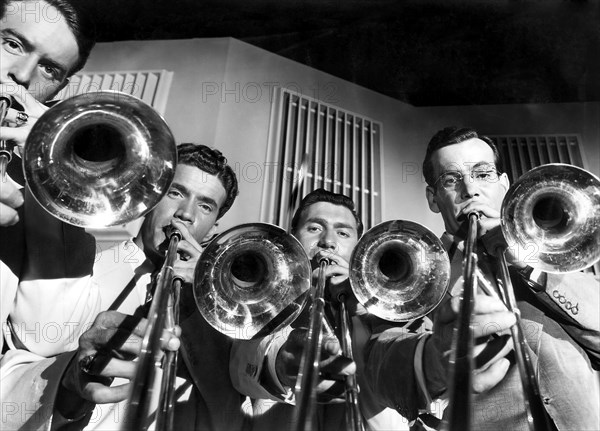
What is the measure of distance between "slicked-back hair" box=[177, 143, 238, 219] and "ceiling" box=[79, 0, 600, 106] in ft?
3.00

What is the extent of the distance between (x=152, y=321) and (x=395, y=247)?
1.13 metres

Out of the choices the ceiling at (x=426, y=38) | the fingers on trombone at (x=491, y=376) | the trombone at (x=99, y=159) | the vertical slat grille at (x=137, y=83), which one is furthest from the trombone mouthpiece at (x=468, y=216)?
the vertical slat grille at (x=137, y=83)

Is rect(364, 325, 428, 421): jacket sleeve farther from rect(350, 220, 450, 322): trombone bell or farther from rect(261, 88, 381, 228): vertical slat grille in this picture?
rect(261, 88, 381, 228): vertical slat grille

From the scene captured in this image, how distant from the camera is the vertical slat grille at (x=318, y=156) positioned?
337 centimetres

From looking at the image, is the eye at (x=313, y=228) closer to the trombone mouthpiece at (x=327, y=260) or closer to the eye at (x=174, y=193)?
the trombone mouthpiece at (x=327, y=260)

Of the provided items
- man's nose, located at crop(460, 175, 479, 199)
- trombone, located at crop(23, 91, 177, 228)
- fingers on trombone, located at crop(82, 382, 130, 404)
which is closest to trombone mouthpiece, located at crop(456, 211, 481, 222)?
man's nose, located at crop(460, 175, 479, 199)

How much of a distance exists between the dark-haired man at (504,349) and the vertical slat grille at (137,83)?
152 cm

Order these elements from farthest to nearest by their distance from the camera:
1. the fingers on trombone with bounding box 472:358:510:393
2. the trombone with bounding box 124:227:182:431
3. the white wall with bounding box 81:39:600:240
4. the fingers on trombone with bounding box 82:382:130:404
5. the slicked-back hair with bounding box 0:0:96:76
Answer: the white wall with bounding box 81:39:600:240
the slicked-back hair with bounding box 0:0:96:76
the fingers on trombone with bounding box 472:358:510:393
the fingers on trombone with bounding box 82:382:130:404
the trombone with bounding box 124:227:182:431

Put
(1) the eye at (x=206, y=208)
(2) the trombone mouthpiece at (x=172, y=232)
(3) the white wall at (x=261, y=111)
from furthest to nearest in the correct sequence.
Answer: (3) the white wall at (x=261, y=111) → (1) the eye at (x=206, y=208) → (2) the trombone mouthpiece at (x=172, y=232)

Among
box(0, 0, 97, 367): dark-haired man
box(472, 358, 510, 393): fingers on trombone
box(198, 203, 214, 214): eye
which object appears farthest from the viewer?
box(198, 203, 214, 214): eye

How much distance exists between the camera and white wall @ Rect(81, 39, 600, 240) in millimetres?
3359

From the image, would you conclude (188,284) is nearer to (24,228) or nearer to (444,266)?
(24,228)

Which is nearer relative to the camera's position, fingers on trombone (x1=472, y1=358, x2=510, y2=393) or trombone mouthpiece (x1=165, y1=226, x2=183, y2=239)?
fingers on trombone (x1=472, y1=358, x2=510, y2=393)

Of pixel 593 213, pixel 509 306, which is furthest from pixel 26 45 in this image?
pixel 593 213
